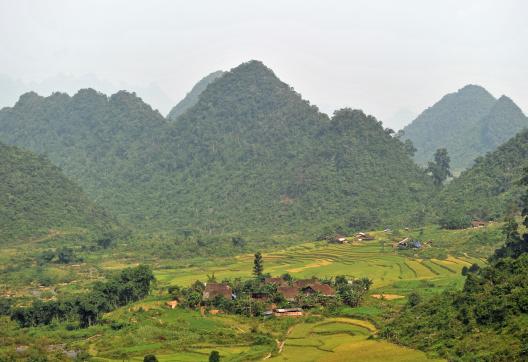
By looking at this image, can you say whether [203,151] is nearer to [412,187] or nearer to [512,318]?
[412,187]

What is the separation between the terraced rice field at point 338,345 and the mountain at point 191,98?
421ft

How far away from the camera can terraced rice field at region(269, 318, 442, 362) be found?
2820cm

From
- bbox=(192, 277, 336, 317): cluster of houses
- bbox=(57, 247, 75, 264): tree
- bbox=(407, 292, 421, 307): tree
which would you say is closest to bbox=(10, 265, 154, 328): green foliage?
bbox=(192, 277, 336, 317): cluster of houses

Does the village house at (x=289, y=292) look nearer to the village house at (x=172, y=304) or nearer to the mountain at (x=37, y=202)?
the village house at (x=172, y=304)

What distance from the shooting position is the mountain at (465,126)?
143750 millimetres

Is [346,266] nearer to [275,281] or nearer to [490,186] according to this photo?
[275,281]

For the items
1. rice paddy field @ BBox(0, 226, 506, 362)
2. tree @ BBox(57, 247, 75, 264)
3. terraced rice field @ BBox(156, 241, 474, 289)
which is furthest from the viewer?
tree @ BBox(57, 247, 75, 264)

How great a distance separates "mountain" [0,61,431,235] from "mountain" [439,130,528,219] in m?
6.24

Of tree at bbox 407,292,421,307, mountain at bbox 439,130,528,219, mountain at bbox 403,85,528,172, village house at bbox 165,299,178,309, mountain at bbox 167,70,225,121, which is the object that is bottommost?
tree at bbox 407,292,421,307

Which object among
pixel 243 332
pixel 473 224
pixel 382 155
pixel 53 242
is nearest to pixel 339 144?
pixel 382 155

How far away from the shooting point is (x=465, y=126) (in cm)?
16312

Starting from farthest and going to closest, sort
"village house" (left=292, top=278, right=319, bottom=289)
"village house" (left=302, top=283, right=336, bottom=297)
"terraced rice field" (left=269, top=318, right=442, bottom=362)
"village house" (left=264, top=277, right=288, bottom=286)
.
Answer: "village house" (left=264, top=277, right=288, bottom=286) → "village house" (left=292, top=278, right=319, bottom=289) → "village house" (left=302, top=283, right=336, bottom=297) → "terraced rice field" (left=269, top=318, right=442, bottom=362)

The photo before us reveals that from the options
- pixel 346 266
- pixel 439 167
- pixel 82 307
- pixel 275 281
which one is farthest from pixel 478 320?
pixel 439 167

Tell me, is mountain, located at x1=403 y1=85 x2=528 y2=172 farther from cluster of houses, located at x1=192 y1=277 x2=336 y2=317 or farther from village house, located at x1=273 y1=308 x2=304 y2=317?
village house, located at x1=273 y1=308 x2=304 y2=317
